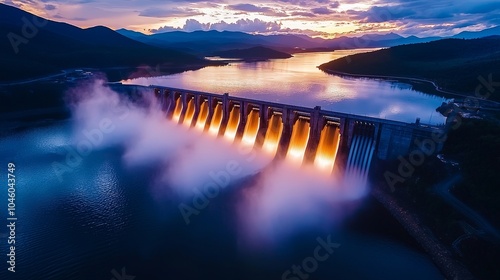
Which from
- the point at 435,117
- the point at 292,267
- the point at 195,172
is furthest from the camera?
the point at 435,117

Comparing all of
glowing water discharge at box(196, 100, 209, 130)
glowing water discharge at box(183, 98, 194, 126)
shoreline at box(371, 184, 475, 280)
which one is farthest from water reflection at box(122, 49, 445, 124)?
shoreline at box(371, 184, 475, 280)

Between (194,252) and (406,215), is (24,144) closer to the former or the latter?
(194,252)

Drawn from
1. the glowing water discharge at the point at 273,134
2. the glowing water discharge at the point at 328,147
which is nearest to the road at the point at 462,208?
the glowing water discharge at the point at 328,147

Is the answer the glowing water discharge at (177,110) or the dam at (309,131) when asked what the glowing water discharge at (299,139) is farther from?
the glowing water discharge at (177,110)

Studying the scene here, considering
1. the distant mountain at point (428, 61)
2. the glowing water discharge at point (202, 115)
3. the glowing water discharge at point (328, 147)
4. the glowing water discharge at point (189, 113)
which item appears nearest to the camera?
the glowing water discharge at point (328, 147)

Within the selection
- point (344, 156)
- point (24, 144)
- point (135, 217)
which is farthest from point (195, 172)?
point (24, 144)

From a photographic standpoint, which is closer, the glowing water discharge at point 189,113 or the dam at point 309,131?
the dam at point 309,131
